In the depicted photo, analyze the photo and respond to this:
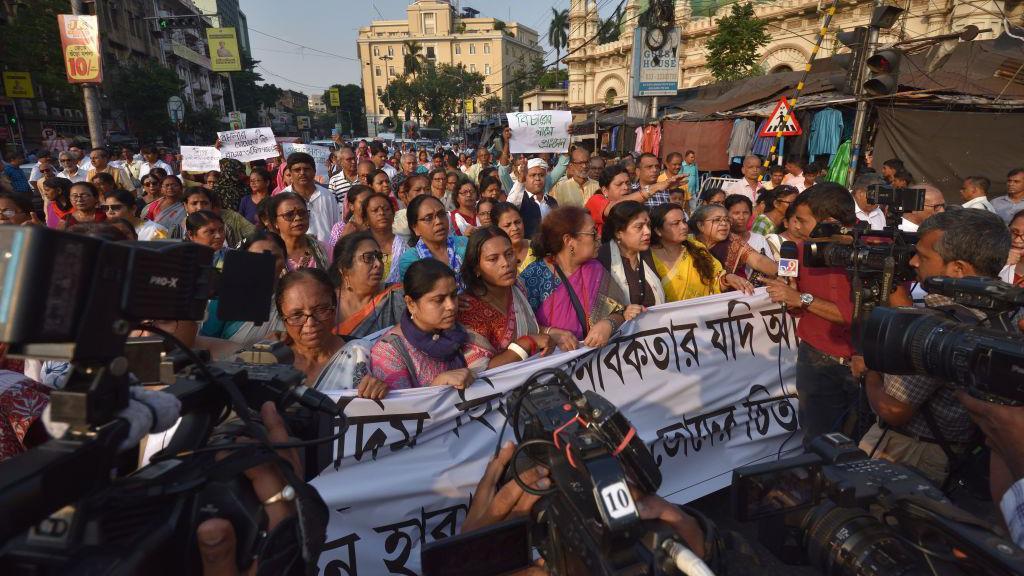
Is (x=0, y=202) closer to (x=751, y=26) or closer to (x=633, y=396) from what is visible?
(x=633, y=396)

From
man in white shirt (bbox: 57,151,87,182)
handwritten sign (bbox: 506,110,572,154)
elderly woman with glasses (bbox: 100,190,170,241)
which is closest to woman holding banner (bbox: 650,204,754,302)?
elderly woman with glasses (bbox: 100,190,170,241)

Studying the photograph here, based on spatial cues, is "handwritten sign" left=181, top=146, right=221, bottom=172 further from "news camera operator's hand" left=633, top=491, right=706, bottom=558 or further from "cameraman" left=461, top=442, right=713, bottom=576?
"news camera operator's hand" left=633, top=491, right=706, bottom=558

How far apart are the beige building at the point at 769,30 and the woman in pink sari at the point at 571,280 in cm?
1295

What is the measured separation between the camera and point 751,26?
60.9 ft

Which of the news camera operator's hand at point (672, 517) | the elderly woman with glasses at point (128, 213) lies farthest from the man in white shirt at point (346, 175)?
the news camera operator's hand at point (672, 517)

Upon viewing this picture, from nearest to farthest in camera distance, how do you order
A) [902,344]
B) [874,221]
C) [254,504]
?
[254,504] < [902,344] < [874,221]

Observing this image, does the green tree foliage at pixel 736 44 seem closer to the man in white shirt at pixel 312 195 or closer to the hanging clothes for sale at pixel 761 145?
the hanging clothes for sale at pixel 761 145

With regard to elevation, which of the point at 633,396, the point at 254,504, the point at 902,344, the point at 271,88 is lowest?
the point at 633,396

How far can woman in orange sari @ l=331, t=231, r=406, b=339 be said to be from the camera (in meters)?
3.18

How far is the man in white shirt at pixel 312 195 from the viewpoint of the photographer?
573cm

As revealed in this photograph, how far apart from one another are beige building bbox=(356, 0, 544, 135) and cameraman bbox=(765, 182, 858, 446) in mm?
92341

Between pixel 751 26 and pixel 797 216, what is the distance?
1857 cm

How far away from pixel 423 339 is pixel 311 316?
54 centimetres

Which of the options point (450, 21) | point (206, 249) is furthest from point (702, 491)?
point (450, 21)
